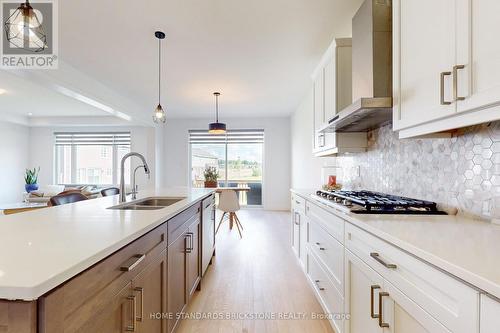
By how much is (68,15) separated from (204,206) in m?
2.19

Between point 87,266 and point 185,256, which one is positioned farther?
point 185,256

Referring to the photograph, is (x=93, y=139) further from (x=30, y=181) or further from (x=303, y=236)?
(x=303, y=236)

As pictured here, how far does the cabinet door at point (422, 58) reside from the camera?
40.4 inches

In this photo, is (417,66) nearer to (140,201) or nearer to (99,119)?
(140,201)

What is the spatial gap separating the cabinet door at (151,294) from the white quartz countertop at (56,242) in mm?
203

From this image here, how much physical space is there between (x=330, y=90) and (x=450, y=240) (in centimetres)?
178

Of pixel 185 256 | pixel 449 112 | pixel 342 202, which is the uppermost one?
pixel 449 112

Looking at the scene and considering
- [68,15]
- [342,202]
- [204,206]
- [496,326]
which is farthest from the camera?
[204,206]

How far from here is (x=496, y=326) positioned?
22.8 inches

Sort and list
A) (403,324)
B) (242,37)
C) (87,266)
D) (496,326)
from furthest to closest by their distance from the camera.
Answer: (242,37) → (403,324) → (87,266) → (496,326)

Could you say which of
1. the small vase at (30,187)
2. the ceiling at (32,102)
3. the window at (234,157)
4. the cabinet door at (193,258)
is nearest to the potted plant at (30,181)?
the small vase at (30,187)

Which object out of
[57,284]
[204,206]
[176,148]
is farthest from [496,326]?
[176,148]

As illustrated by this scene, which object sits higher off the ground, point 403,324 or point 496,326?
point 496,326

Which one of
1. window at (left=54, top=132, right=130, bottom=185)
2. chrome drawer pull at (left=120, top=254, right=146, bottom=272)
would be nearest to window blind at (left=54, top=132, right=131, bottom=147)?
window at (left=54, top=132, right=130, bottom=185)
